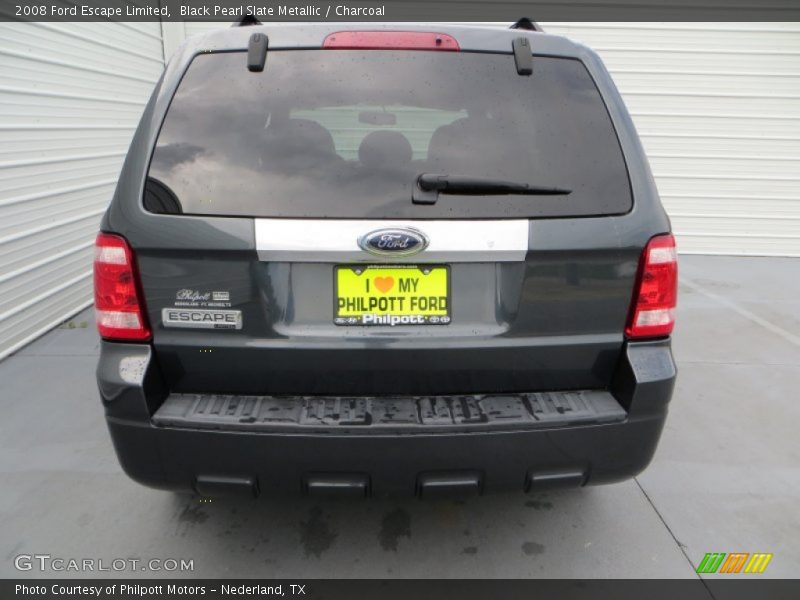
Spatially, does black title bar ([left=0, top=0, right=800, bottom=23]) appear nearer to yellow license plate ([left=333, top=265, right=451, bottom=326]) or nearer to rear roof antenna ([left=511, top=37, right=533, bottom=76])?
rear roof antenna ([left=511, top=37, right=533, bottom=76])

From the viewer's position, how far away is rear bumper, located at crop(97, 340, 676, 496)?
1699mm

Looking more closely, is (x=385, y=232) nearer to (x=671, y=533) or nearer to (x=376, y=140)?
(x=376, y=140)

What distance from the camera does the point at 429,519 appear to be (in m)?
2.41

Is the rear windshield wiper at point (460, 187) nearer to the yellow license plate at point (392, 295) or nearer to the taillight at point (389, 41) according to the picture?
the yellow license plate at point (392, 295)

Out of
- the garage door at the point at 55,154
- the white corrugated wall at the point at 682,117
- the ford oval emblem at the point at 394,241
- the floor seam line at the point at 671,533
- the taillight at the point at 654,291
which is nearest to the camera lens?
the ford oval emblem at the point at 394,241

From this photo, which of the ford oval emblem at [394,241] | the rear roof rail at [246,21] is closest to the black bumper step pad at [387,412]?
the ford oval emblem at [394,241]

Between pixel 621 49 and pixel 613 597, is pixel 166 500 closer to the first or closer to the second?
pixel 613 597

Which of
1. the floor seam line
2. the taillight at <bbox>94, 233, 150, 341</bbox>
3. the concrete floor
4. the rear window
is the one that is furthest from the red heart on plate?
the floor seam line

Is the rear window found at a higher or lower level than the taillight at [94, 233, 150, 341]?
higher

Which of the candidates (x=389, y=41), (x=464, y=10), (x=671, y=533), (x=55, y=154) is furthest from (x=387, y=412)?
(x=464, y=10)

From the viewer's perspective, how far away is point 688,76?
7406 millimetres

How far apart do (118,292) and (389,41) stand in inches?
46.7

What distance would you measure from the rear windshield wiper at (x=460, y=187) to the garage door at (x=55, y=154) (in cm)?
370

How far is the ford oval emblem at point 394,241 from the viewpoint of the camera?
1.66 meters
